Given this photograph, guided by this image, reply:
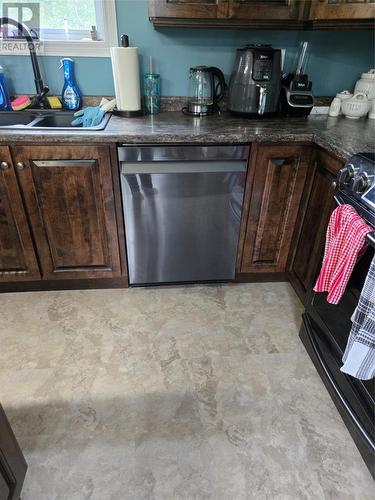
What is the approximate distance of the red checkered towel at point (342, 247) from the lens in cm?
109

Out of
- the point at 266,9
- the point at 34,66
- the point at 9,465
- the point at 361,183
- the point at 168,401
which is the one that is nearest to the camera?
the point at 9,465

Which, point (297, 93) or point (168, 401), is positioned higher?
point (297, 93)

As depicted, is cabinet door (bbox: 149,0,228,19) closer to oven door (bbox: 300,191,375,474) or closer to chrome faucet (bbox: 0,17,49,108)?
chrome faucet (bbox: 0,17,49,108)

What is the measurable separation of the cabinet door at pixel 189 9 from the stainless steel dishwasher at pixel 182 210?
0.66 meters

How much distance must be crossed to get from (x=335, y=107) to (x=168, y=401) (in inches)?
75.0

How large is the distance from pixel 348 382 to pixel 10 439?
1.19 meters

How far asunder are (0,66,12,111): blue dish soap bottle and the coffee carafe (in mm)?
1033

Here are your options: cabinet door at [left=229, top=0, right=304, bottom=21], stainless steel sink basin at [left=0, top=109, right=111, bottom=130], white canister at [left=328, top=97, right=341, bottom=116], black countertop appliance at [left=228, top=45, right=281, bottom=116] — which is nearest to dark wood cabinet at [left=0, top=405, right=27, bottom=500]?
stainless steel sink basin at [left=0, top=109, right=111, bottom=130]

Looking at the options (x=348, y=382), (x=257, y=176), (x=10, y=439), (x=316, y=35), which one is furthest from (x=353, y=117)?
(x=10, y=439)

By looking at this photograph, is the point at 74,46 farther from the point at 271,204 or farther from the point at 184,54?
the point at 271,204

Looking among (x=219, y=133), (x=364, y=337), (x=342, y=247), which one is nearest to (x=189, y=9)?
(x=219, y=133)

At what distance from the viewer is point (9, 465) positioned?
0.98 m

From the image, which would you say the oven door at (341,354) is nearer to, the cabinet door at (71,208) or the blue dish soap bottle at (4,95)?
the cabinet door at (71,208)

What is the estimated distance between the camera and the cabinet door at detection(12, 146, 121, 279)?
155 centimetres
